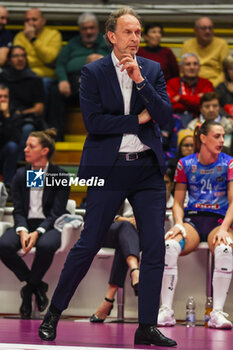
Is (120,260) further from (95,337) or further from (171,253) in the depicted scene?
(95,337)

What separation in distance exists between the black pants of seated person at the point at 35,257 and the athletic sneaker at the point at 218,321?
4.47ft

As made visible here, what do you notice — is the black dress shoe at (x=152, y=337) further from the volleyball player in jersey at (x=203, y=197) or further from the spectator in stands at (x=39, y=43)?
the spectator in stands at (x=39, y=43)

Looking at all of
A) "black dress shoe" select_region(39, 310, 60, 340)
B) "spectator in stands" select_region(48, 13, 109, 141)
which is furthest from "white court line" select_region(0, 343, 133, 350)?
"spectator in stands" select_region(48, 13, 109, 141)

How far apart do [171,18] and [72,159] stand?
301 cm

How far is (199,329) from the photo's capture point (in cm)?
462

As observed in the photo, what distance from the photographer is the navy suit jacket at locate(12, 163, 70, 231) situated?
219 inches

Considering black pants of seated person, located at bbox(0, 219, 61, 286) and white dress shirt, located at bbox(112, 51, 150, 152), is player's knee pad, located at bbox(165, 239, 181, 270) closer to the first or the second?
black pants of seated person, located at bbox(0, 219, 61, 286)

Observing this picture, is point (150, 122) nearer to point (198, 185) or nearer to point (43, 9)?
point (198, 185)

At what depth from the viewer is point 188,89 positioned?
786 centimetres

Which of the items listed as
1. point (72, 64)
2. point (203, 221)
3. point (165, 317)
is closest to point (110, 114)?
point (165, 317)

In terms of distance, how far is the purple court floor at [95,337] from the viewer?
3338 mm

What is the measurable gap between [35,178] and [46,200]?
0.27 metres

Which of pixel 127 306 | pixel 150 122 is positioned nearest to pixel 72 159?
pixel 127 306

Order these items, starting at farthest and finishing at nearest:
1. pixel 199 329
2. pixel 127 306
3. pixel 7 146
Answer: pixel 7 146 → pixel 127 306 → pixel 199 329
